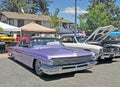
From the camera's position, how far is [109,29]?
11.4 m

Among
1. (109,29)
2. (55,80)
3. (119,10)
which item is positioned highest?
(119,10)

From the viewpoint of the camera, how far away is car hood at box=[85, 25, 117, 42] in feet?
37.5

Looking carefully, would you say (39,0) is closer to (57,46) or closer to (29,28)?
(29,28)

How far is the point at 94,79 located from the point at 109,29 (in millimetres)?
4951

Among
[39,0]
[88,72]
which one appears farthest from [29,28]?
[39,0]

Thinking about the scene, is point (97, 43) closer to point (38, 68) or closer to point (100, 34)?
point (100, 34)

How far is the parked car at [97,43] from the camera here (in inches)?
401

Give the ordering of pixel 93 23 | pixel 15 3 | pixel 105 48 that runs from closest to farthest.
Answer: pixel 105 48 < pixel 93 23 < pixel 15 3

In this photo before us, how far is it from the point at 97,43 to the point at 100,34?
0.55 m

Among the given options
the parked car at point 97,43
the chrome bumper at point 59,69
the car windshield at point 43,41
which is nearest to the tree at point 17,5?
the parked car at point 97,43

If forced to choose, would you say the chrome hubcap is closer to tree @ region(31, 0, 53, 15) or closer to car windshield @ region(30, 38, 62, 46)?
car windshield @ region(30, 38, 62, 46)

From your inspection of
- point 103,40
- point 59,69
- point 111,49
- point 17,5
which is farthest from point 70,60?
point 17,5

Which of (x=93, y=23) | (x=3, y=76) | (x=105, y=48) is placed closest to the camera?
(x=3, y=76)

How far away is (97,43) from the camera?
11812 mm
